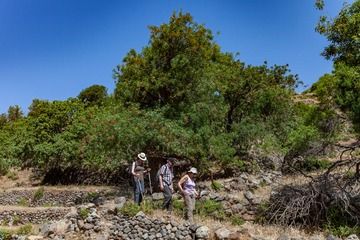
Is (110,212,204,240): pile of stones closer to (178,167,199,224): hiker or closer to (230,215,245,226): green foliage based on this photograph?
(178,167,199,224): hiker

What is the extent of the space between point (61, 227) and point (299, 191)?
7009mm

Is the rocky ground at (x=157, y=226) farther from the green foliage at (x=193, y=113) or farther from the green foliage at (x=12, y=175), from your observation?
the green foliage at (x=12, y=175)

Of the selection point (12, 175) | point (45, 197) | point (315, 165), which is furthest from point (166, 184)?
point (12, 175)

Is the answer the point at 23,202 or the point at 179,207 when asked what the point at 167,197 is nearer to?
the point at 179,207

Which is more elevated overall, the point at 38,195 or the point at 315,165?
the point at 315,165

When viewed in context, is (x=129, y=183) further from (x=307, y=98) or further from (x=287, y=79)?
(x=307, y=98)

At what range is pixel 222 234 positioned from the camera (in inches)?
428

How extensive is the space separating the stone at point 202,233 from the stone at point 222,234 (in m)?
0.25

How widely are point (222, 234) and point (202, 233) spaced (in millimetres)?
514

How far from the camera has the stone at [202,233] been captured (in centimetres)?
1107

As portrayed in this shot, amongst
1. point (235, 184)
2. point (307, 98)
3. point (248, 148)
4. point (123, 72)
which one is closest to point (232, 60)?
point (248, 148)

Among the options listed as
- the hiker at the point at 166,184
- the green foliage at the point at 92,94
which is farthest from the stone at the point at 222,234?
the green foliage at the point at 92,94

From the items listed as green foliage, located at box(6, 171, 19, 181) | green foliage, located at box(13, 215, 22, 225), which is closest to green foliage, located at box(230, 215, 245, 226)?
green foliage, located at box(13, 215, 22, 225)

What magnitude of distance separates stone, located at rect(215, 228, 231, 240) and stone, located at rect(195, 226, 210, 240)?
25cm
